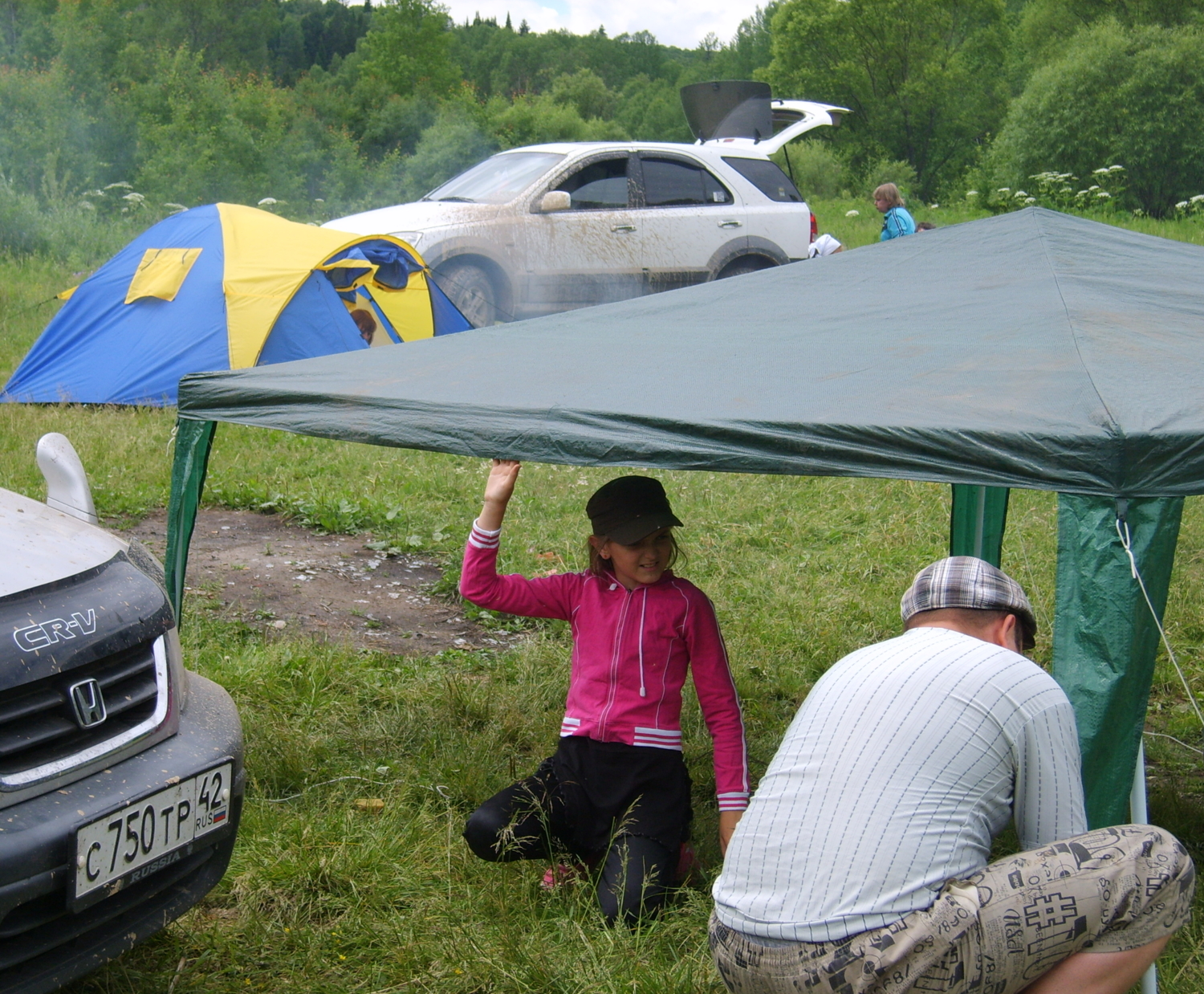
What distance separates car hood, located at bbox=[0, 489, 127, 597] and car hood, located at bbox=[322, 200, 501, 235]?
264 inches

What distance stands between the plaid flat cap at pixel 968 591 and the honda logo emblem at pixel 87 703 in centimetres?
159

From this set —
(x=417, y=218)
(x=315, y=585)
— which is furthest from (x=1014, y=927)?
(x=417, y=218)

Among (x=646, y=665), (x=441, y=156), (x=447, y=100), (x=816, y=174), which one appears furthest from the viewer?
(x=447, y=100)

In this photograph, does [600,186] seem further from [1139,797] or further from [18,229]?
[1139,797]

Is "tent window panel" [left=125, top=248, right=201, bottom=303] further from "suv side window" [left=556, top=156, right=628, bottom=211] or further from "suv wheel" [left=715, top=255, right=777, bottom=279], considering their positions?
"suv wheel" [left=715, top=255, right=777, bottom=279]

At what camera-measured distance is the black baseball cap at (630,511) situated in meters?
2.98

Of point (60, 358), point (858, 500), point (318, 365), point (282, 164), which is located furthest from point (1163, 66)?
point (318, 365)

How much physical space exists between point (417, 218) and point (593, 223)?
1514mm

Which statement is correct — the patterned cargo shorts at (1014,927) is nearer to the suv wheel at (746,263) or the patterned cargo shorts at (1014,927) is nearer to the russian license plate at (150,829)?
the russian license plate at (150,829)

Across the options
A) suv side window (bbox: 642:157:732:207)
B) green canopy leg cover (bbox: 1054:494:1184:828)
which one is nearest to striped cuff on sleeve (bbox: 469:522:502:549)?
green canopy leg cover (bbox: 1054:494:1184:828)

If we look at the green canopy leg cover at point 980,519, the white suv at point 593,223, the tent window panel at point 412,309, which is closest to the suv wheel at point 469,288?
the white suv at point 593,223

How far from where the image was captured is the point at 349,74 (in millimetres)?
42875

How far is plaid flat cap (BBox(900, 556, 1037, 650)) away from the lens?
2127 mm

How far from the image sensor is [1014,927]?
73.6 inches
